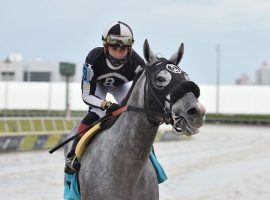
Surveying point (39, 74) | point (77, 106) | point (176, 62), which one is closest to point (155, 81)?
point (176, 62)

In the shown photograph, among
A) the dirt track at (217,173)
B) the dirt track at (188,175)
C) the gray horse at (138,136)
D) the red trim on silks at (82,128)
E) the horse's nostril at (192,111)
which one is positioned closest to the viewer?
the horse's nostril at (192,111)

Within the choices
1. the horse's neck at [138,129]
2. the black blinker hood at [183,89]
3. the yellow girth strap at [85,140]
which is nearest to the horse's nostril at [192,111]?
the black blinker hood at [183,89]

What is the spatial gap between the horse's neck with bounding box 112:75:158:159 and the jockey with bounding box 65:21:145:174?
332 millimetres

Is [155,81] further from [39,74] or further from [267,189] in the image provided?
[39,74]

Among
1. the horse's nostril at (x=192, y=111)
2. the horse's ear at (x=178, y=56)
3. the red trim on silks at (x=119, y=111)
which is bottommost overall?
the red trim on silks at (x=119, y=111)

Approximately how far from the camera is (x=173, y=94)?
425 centimetres

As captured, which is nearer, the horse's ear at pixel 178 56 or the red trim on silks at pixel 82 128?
the horse's ear at pixel 178 56

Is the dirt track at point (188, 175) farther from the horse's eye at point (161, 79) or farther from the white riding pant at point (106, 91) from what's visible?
the horse's eye at point (161, 79)

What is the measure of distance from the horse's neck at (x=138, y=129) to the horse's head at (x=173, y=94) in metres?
0.12

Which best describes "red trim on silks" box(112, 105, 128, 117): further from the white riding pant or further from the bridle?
the white riding pant

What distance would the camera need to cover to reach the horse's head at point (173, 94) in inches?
162

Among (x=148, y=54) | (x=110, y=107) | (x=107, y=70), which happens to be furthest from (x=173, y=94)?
(x=107, y=70)

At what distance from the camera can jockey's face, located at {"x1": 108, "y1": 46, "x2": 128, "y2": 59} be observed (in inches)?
204

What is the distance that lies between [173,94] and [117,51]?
43.9 inches
